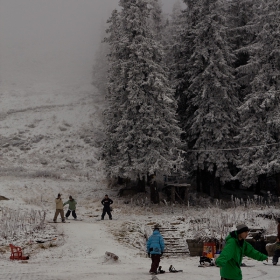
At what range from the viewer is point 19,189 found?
1118 inches

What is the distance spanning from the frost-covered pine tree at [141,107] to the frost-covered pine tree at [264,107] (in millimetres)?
4605

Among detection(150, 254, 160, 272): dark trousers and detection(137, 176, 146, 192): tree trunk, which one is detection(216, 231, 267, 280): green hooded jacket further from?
detection(137, 176, 146, 192): tree trunk

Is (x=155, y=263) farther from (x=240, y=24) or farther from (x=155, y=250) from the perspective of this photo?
(x=240, y=24)

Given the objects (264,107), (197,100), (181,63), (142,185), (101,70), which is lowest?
(142,185)

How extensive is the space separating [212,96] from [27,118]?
35.0 metres

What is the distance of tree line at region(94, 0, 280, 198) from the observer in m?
25.8

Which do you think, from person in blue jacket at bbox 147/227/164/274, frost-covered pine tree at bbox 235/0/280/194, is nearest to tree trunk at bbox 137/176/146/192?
frost-covered pine tree at bbox 235/0/280/194

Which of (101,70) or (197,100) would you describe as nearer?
(197,100)

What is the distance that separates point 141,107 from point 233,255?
21.2 m

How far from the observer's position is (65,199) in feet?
94.5

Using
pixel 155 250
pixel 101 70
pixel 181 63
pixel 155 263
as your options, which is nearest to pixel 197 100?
pixel 181 63

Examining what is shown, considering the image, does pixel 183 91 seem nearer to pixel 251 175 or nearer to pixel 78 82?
pixel 251 175

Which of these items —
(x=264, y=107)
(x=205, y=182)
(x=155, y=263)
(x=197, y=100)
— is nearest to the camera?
(x=155, y=263)

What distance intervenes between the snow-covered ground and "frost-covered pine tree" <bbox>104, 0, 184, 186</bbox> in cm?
296
